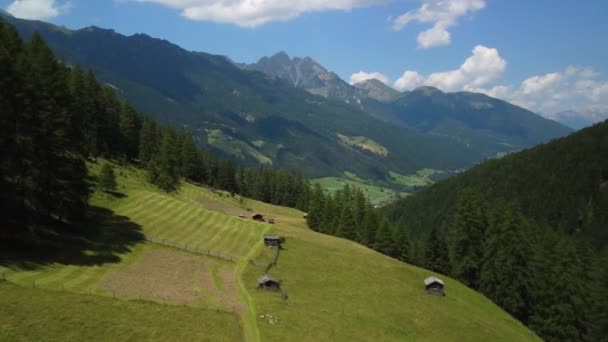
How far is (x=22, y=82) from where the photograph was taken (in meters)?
43.3

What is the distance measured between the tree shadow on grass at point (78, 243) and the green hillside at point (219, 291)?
393 millimetres

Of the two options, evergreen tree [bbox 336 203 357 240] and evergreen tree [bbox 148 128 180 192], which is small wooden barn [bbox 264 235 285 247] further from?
evergreen tree [bbox 148 128 180 192]

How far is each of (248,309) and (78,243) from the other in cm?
2389

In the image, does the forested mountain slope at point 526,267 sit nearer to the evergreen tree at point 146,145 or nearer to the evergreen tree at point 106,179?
the evergreen tree at point 106,179

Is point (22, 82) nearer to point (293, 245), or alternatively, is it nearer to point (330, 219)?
point (293, 245)

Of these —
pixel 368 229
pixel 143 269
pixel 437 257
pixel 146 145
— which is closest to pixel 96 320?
pixel 143 269

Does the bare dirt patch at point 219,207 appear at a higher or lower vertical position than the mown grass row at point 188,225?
lower

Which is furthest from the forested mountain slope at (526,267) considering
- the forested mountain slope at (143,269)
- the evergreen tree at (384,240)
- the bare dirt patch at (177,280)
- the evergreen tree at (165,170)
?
the evergreen tree at (165,170)

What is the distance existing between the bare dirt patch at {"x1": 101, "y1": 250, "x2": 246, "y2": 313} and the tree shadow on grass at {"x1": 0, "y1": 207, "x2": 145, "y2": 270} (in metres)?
4.08

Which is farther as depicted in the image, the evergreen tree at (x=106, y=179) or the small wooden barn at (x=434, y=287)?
the evergreen tree at (x=106, y=179)

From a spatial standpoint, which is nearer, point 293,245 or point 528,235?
point 293,245

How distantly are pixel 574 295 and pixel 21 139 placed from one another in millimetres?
87728

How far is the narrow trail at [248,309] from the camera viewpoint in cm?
4008

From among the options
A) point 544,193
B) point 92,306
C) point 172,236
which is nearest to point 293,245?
point 172,236
